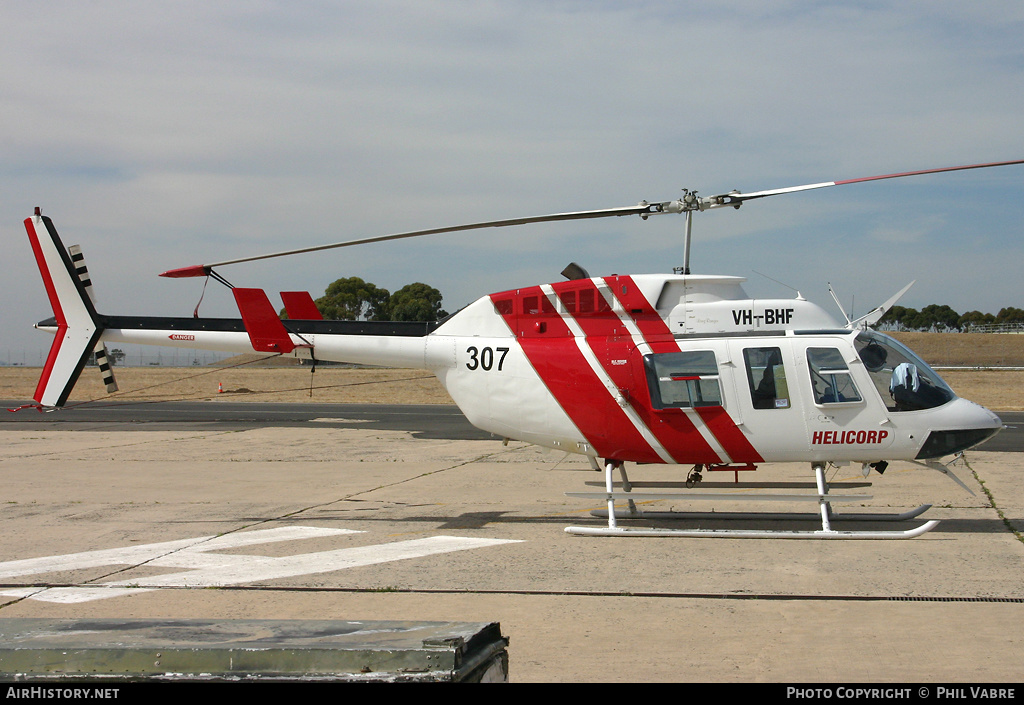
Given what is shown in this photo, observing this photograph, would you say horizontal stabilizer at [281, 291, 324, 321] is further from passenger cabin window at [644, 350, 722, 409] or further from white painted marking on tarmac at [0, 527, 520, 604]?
passenger cabin window at [644, 350, 722, 409]

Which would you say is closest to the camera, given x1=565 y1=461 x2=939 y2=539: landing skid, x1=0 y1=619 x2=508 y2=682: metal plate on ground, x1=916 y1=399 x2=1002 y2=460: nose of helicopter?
x1=0 y1=619 x2=508 y2=682: metal plate on ground

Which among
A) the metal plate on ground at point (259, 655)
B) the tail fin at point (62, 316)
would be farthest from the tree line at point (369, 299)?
the metal plate on ground at point (259, 655)

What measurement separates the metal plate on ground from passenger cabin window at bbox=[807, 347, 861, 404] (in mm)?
7369

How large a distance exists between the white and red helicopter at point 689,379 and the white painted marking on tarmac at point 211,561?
199 centimetres

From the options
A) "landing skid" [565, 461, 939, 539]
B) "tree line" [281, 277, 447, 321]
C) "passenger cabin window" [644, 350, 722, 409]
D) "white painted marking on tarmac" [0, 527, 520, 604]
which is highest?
"tree line" [281, 277, 447, 321]

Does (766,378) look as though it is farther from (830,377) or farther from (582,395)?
(582,395)

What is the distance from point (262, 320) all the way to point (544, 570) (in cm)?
663

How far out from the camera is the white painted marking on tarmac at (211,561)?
749 centimetres

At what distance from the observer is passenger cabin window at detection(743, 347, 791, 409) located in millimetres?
9703

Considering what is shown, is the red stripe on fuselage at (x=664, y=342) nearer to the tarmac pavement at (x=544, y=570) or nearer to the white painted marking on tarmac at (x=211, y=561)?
the tarmac pavement at (x=544, y=570)

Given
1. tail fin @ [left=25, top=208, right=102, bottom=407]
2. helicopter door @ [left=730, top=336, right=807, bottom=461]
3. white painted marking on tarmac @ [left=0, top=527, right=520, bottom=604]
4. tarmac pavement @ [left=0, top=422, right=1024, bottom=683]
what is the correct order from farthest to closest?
1. tail fin @ [left=25, top=208, right=102, bottom=407]
2. helicopter door @ [left=730, top=336, right=807, bottom=461]
3. white painted marking on tarmac @ [left=0, top=527, right=520, bottom=604]
4. tarmac pavement @ [left=0, top=422, right=1024, bottom=683]

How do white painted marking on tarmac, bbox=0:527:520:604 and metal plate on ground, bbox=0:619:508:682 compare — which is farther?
white painted marking on tarmac, bbox=0:527:520:604

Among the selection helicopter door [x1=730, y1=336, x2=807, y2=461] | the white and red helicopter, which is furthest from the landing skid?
helicopter door [x1=730, y1=336, x2=807, y2=461]

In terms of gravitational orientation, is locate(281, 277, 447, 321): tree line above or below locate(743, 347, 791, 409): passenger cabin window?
above
